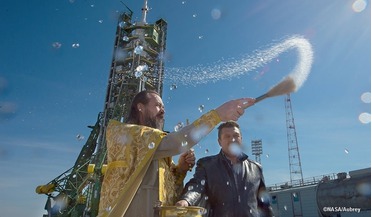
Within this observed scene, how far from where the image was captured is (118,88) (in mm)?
45469

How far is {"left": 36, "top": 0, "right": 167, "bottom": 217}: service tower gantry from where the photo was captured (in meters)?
31.5

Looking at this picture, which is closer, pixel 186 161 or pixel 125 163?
pixel 125 163

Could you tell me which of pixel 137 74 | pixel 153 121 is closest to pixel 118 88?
pixel 137 74

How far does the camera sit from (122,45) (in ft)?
170

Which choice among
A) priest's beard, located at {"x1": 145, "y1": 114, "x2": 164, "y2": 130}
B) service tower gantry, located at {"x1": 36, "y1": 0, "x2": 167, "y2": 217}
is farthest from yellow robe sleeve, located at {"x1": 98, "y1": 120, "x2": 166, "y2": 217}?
service tower gantry, located at {"x1": 36, "y1": 0, "x2": 167, "y2": 217}

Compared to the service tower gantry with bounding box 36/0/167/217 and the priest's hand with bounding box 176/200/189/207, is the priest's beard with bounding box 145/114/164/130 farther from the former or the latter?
the service tower gantry with bounding box 36/0/167/217

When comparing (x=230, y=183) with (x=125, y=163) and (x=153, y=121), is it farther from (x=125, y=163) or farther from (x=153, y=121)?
(x=125, y=163)

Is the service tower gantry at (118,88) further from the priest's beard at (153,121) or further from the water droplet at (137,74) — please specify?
the priest's beard at (153,121)

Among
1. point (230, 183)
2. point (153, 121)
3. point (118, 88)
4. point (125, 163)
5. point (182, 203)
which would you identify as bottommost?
point (182, 203)

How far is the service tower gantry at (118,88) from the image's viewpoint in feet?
103

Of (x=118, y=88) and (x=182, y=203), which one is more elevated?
(x=118, y=88)

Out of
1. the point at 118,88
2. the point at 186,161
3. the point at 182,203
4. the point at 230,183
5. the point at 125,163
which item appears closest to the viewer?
the point at 182,203

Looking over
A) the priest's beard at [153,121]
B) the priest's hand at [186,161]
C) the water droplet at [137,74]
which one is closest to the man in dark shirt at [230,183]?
the priest's hand at [186,161]

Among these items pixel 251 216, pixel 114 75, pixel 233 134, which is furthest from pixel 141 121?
pixel 114 75
